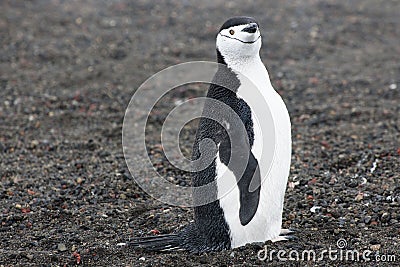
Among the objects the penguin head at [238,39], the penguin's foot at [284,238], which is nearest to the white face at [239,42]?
the penguin head at [238,39]

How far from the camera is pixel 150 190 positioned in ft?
17.4

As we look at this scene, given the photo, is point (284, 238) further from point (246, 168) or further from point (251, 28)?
point (251, 28)

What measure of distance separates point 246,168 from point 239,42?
0.75 metres

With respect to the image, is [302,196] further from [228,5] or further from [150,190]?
[228,5]

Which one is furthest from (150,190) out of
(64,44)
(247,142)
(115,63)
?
(64,44)

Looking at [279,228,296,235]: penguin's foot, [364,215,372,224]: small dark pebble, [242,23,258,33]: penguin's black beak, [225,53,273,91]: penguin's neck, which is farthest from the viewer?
[364,215,372,224]: small dark pebble

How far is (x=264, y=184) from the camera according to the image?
393 centimetres

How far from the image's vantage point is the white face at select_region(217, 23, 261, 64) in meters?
3.84

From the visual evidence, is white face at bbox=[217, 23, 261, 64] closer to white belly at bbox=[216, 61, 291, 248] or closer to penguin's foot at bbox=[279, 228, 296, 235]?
white belly at bbox=[216, 61, 291, 248]

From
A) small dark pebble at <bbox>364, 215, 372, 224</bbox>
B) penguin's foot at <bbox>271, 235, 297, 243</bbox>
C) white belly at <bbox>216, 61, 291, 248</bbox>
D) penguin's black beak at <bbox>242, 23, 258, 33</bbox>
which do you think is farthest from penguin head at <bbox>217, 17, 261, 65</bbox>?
small dark pebble at <bbox>364, 215, 372, 224</bbox>

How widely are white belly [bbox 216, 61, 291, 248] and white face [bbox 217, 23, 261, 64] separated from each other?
15 centimetres

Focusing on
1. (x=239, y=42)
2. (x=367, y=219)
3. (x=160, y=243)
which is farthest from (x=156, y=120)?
(x=239, y=42)

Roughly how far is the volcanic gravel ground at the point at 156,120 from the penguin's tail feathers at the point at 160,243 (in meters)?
0.05

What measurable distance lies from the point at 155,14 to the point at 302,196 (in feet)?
19.8
